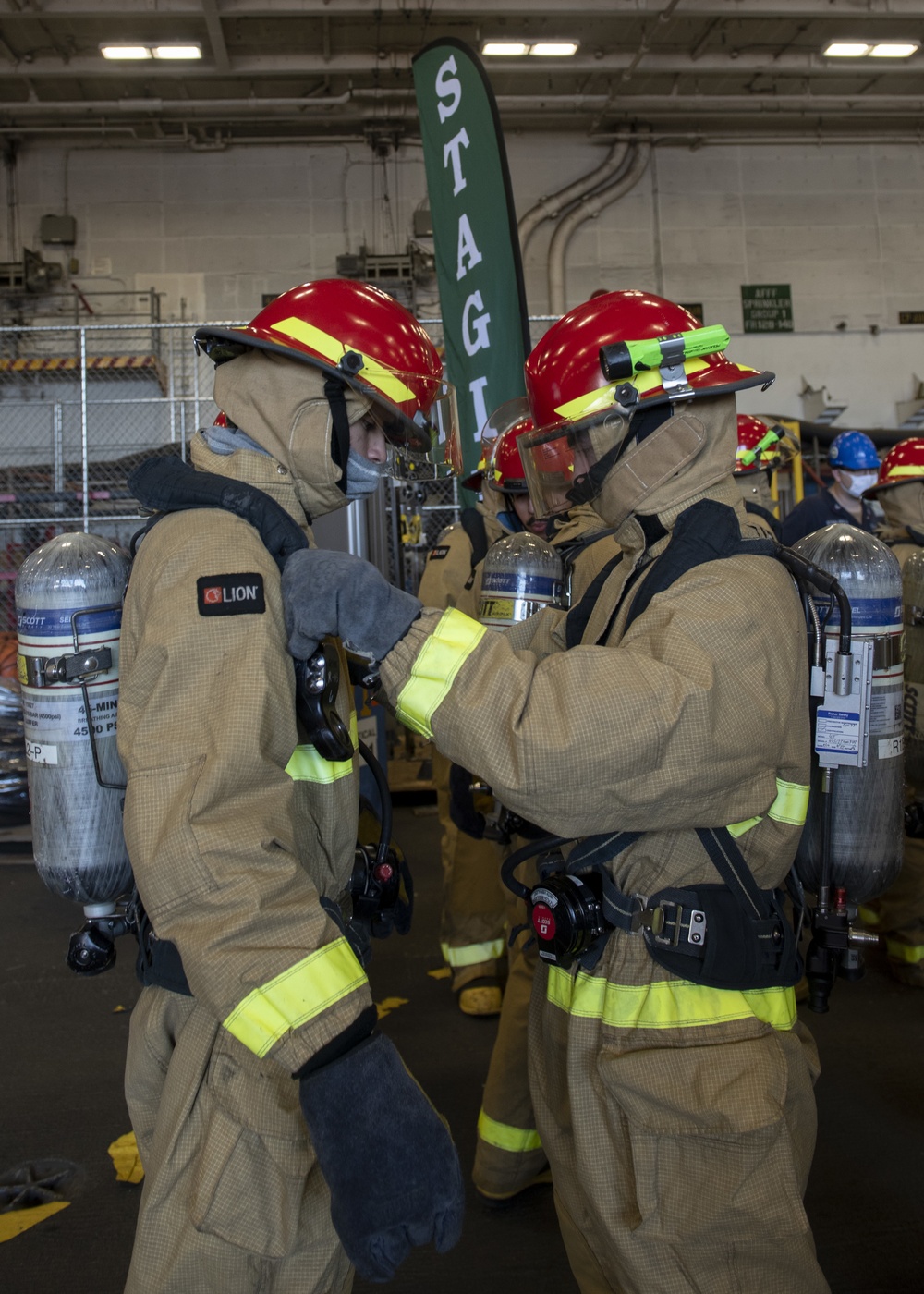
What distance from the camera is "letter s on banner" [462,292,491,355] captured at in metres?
5.18

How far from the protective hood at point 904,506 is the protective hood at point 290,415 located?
3.68 meters

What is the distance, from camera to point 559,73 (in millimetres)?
11266

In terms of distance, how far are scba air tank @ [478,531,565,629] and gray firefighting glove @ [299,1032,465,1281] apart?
5.38 ft

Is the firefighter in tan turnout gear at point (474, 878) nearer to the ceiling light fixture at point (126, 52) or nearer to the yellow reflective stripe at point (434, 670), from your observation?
the yellow reflective stripe at point (434, 670)

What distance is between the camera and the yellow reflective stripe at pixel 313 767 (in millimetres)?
1617

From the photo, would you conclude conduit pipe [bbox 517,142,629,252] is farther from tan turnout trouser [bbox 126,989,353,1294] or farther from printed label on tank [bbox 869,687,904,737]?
tan turnout trouser [bbox 126,989,353,1294]

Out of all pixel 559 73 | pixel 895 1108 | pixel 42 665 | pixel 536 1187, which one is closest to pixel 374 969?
pixel 536 1187

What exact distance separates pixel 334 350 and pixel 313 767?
752mm

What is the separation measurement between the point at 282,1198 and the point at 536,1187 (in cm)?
165

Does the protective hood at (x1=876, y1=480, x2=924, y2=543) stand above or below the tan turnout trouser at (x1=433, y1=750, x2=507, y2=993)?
above

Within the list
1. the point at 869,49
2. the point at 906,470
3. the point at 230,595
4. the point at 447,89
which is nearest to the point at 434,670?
the point at 230,595

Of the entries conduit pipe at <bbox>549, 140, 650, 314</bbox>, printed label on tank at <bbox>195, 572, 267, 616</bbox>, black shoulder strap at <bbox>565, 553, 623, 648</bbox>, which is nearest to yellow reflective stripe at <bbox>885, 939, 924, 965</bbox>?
black shoulder strap at <bbox>565, 553, 623, 648</bbox>

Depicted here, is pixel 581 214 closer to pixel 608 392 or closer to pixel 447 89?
pixel 447 89

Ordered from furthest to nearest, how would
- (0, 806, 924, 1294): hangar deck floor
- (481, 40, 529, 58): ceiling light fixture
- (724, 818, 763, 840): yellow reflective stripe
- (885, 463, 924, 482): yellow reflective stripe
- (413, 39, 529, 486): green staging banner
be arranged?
(481, 40, 529, 58): ceiling light fixture, (413, 39, 529, 486): green staging banner, (885, 463, 924, 482): yellow reflective stripe, (0, 806, 924, 1294): hangar deck floor, (724, 818, 763, 840): yellow reflective stripe
